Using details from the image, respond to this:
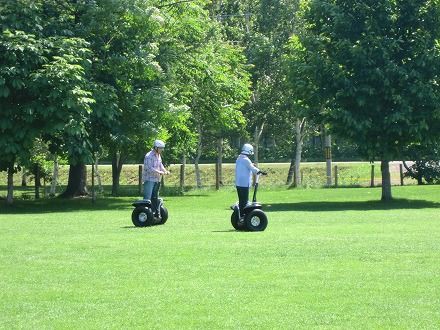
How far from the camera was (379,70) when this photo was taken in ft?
116

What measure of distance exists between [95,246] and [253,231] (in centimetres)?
448

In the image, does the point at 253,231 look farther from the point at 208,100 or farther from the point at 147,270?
the point at 208,100

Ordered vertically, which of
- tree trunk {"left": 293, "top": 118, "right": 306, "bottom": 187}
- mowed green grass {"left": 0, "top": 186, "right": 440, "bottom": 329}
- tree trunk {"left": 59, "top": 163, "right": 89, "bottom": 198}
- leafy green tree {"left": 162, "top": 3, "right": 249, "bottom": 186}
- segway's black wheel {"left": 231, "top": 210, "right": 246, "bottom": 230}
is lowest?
mowed green grass {"left": 0, "top": 186, "right": 440, "bottom": 329}

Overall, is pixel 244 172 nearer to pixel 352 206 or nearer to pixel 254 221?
pixel 254 221

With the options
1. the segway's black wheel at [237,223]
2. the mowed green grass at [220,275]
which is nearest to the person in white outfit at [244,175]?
the segway's black wheel at [237,223]

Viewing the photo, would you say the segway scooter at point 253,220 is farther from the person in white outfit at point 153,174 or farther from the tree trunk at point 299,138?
the tree trunk at point 299,138

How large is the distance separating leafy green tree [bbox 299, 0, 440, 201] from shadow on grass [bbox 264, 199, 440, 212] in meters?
1.47

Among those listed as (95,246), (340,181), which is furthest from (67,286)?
(340,181)

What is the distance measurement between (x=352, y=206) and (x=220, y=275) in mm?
21407

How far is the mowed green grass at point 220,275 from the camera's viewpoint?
1072 centimetres

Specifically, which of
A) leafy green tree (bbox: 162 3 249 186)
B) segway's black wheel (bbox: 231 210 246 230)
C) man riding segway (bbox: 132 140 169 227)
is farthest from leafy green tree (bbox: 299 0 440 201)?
segway's black wheel (bbox: 231 210 246 230)

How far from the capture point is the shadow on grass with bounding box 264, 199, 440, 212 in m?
32.7

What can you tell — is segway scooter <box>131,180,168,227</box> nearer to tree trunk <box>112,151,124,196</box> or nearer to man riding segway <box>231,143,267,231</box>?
man riding segway <box>231,143,267,231</box>

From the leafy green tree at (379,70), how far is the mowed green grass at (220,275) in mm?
10948
